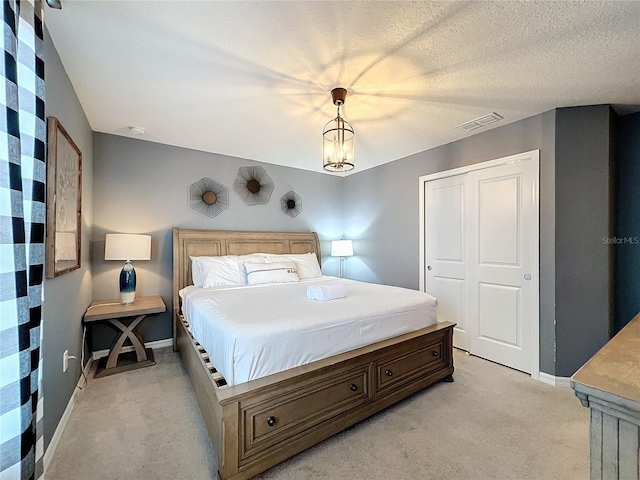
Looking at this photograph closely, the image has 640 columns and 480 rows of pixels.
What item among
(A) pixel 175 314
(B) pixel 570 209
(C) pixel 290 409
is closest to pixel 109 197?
(A) pixel 175 314

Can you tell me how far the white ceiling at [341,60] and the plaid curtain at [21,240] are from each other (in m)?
0.72

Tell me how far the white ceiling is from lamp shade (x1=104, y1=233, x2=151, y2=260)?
1193mm

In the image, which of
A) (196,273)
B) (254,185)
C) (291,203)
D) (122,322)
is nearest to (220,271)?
(196,273)

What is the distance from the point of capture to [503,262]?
3041 millimetres

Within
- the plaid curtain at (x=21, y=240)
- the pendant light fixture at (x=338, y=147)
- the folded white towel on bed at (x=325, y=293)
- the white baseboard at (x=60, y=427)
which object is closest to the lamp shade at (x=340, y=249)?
the folded white towel on bed at (x=325, y=293)

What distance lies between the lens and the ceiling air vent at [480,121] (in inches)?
110

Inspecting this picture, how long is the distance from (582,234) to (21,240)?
3735mm

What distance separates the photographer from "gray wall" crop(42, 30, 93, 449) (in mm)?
1709

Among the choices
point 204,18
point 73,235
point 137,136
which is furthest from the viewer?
point 137,136

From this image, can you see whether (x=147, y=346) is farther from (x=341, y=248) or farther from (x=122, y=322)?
(x=341, y=248)

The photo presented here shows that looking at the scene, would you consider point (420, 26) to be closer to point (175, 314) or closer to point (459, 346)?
point (459, 346)

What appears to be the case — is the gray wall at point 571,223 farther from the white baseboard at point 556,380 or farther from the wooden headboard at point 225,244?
the wooden headboard at point 225,244

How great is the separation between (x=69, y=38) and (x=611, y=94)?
3960 mm

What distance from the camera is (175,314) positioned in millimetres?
3330
